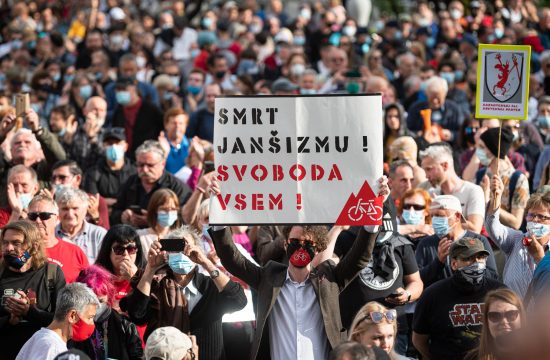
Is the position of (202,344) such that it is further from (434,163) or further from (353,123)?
(434,163)

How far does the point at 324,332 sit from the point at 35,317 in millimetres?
2012

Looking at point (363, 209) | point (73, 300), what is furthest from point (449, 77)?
point (73, 300)

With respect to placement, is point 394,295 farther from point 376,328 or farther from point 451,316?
point 376,328

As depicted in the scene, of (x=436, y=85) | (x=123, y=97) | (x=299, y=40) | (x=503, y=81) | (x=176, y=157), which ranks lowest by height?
(x=176, y=157)

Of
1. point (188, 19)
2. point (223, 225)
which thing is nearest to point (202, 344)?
point (223, 225)

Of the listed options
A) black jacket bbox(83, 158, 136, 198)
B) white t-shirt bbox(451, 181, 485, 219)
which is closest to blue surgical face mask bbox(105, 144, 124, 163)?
black jacket bbox(83, 158, 136, 198)

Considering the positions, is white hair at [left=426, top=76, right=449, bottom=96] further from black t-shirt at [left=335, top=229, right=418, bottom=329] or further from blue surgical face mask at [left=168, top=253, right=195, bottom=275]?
blue surgical face mask at [left=168, top=253, right=195, bottom=275]

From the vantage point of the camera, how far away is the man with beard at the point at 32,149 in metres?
11.7

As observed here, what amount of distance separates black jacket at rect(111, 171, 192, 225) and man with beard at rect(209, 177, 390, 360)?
3.81 metres

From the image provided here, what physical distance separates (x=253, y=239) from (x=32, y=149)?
2666 mm

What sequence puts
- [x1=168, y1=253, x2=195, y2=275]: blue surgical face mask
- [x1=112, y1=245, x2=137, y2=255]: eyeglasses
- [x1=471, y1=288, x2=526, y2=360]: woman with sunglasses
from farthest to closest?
[x1=112, y1=245, x2=137, y2=255]: eyeglasses, [x1=168, y1=253, x2=195, y2=275]: blue surgical face mask, [x1=471, y1=288, x2=526, y2=360]: woman with sunglasses

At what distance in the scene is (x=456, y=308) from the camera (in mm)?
8094

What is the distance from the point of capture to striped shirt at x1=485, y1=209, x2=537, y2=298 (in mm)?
8836

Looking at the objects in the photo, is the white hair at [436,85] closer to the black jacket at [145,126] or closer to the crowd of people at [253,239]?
the crowd of people at [253,239]
